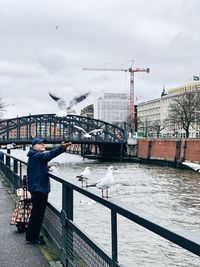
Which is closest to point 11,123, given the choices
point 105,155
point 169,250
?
point 105,155

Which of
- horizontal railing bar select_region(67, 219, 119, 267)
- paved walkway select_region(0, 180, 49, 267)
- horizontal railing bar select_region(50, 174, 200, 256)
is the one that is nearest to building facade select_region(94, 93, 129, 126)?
paved walkway select_region(0, 180, 49, 267)

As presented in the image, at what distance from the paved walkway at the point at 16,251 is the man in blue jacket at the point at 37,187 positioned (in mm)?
203

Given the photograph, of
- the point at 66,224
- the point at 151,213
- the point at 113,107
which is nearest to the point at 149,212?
the point at 151,213

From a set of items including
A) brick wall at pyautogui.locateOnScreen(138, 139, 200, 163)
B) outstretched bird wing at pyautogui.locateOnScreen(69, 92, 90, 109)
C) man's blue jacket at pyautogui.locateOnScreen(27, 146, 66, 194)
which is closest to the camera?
man's blue jacket at pyautogui.locateOnScreen(27, 146, 66, 194)

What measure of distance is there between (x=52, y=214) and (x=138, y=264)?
6.51 metres

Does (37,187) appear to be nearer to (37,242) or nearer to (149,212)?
(37,242)

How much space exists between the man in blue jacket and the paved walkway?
20 cm

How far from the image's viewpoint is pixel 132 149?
A: 89.1m

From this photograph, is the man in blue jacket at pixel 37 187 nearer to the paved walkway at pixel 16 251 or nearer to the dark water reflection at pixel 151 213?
the paved walkway at pixel 16 251

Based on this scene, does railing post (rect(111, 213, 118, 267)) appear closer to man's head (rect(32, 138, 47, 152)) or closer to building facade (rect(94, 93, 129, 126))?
man's head (rect(32, 138, 47, 152))

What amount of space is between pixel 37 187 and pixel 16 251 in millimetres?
888

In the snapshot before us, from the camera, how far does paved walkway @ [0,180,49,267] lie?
5.91 metres

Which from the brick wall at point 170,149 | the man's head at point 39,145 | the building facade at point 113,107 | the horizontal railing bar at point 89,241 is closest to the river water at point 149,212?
the horizontal railing bar at point 89,241

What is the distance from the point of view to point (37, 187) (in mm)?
6871
